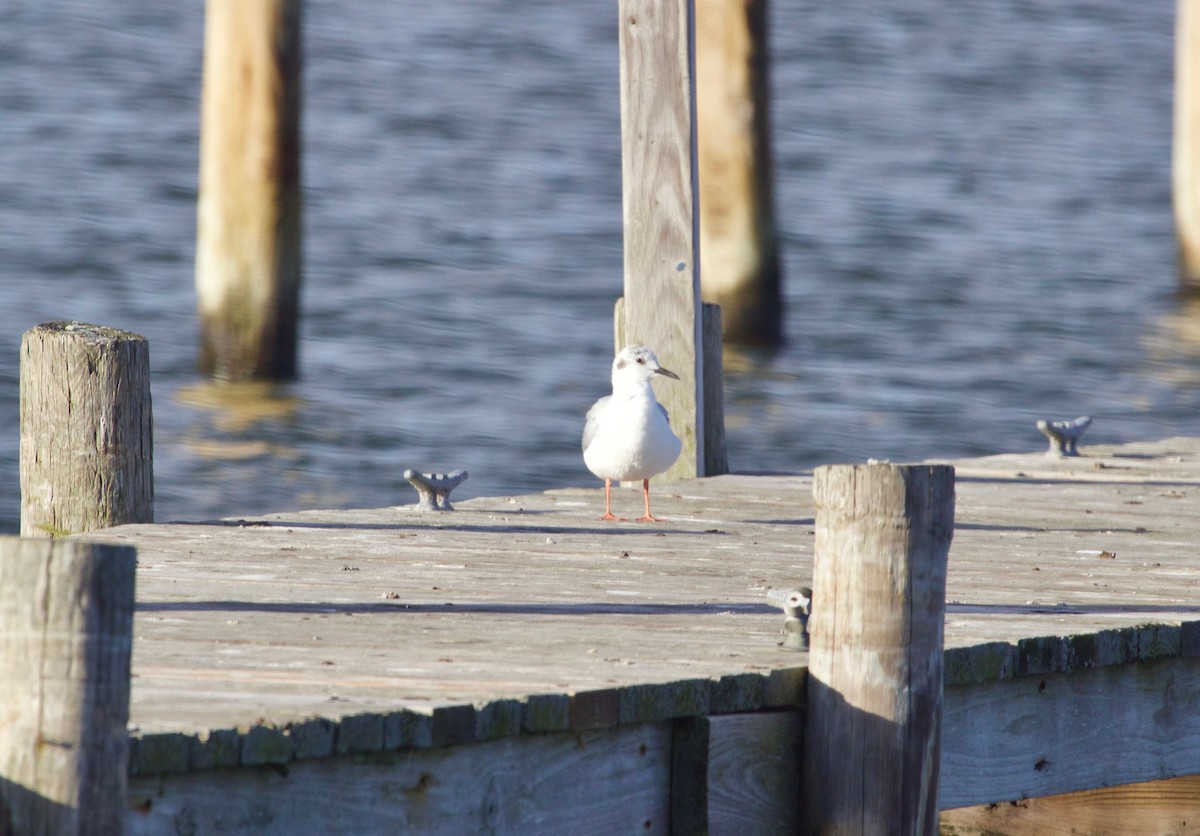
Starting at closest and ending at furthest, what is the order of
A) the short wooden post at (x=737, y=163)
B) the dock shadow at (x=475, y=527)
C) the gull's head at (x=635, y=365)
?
1. the dock shadow at (x=475, y=527)
2. the gull's head at (x=635, y=365)
3. the short wooden post at (x=737, y=163)

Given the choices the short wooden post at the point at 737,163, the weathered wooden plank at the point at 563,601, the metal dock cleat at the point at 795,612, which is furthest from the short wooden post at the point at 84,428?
the short wooden post at the point at 737,163

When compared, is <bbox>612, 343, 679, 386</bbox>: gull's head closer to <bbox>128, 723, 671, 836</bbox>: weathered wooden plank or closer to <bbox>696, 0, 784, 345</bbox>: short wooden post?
<bbox>128, 723, 671, 836</bbox>: weathered wooden plank

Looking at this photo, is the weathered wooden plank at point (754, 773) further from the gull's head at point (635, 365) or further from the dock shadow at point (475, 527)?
the gull's head at point (635, 365)

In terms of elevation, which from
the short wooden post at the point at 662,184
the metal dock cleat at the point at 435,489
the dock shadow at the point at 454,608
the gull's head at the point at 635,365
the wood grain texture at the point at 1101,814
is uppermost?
the short wooden post at the point at 662,184

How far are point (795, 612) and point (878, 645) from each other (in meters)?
0.49

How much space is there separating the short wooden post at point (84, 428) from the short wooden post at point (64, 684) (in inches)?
141

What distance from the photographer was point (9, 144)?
2245cm

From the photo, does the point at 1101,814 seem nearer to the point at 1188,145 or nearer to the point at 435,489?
the point at 435,489

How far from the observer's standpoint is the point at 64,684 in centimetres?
335

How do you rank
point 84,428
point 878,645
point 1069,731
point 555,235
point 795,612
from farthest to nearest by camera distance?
1. point 555,235
2. point 84,428
3. point 1069,731
4. point 795,612
5. point 878,645

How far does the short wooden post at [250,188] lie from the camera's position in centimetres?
1422

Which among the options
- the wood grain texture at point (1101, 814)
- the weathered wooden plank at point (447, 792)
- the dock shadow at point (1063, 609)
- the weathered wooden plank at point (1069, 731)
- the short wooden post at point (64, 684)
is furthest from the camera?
the wood grain texture at point (1101, 814)

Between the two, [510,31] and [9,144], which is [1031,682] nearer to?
[9,144]

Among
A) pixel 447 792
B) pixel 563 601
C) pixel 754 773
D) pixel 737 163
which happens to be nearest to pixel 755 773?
pixel 754 773
